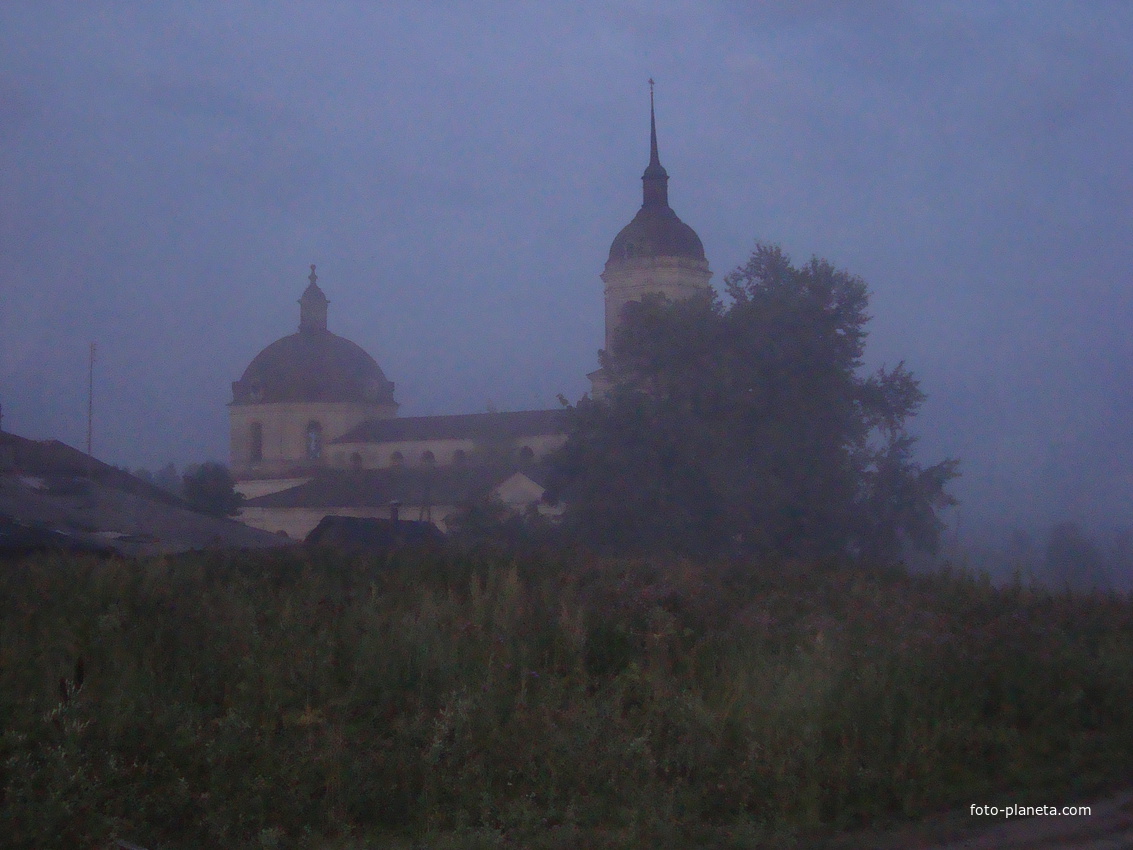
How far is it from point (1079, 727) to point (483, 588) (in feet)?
19.0

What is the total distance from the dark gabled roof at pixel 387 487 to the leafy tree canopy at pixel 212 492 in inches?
291

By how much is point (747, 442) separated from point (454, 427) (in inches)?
1336

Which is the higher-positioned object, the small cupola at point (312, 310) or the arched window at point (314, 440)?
the small cupola at point (312, 310)

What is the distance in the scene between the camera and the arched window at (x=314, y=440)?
65875 mm

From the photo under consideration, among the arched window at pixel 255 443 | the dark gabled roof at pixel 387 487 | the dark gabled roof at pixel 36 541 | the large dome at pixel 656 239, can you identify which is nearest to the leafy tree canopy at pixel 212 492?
the dark gabled roof at pixel 387 487

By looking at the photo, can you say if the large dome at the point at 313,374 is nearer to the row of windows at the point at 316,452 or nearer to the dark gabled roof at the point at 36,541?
the row of windows at the point at 316,452

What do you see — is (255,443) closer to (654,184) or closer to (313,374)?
(313,374)

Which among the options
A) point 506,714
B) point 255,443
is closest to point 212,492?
point 255,443

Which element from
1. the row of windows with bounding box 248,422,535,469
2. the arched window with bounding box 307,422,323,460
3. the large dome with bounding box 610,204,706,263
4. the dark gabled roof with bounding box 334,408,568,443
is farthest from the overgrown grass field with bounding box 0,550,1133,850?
the arched window with bounding box 307,422,323,460

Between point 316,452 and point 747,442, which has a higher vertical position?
point 316,452

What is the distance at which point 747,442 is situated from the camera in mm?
29688

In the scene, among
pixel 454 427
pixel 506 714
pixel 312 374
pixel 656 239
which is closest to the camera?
pixel 506 714

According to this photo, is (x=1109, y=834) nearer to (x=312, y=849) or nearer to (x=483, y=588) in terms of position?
(x=312, y=849)

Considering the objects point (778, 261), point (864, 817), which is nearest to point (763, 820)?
point (864, 817)
